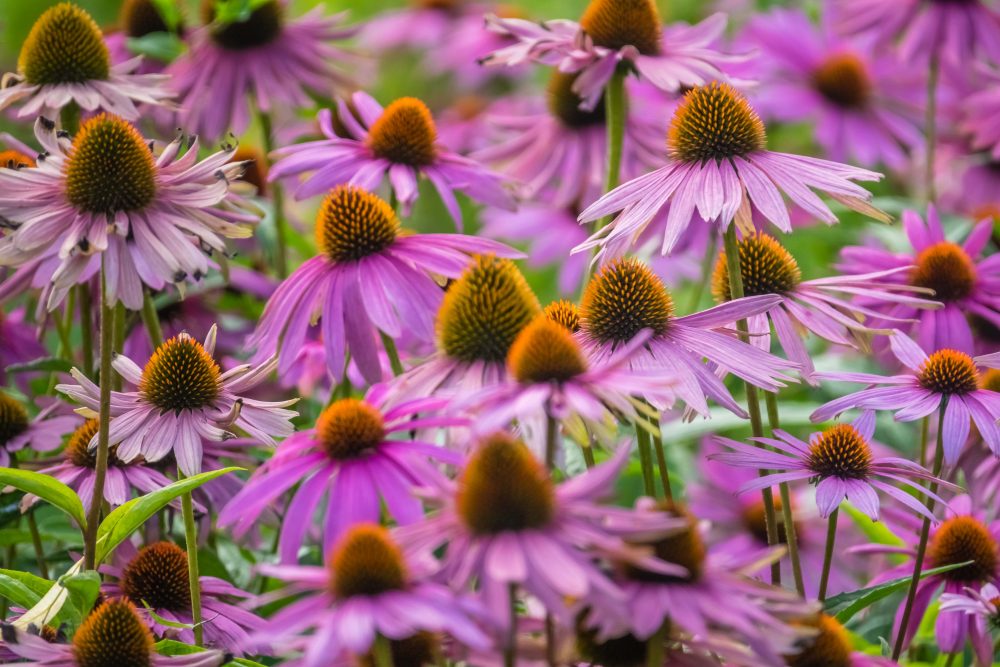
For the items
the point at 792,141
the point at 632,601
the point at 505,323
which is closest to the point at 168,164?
the point at 505,323

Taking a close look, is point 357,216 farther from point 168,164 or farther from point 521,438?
point 521,438

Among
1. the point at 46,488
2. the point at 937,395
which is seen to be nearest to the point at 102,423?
the point at 46,488

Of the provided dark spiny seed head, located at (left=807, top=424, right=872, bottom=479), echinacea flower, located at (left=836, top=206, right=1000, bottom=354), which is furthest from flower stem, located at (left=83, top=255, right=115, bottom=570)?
echinacea flower, located at (left=836, top=206, right=1000, bottom=354)

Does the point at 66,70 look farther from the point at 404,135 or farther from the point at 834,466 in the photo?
the point at 834,466

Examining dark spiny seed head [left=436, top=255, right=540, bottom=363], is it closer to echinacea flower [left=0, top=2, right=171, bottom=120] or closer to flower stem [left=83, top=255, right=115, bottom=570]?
flower stem [left=83, top=255, right=115, bottom=570]

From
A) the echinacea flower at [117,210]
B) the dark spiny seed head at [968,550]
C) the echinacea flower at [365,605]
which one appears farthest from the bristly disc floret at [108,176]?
the dark spiny seed head at [968,550]

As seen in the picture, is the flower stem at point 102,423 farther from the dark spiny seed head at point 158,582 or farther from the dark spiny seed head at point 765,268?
the dark spiny seed head at point 765,268
